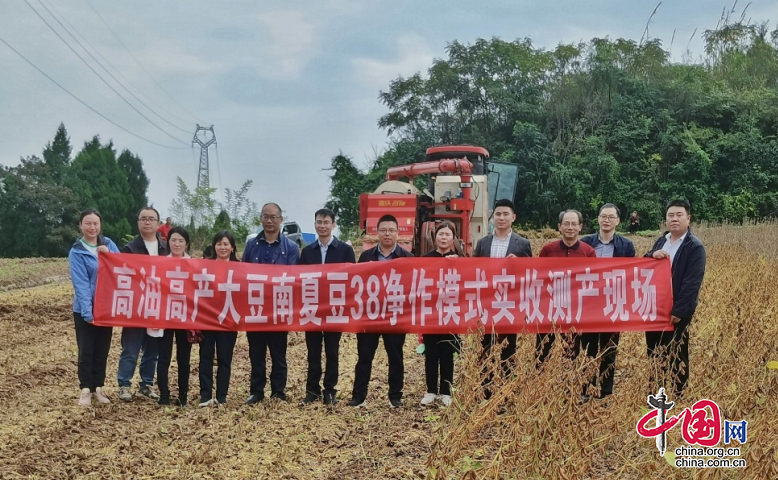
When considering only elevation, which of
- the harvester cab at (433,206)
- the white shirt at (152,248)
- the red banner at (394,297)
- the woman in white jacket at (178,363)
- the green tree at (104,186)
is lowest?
the woman in white jacket at (178,363)

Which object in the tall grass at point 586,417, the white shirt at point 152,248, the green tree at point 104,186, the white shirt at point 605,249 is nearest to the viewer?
the tall grass at point 586,417

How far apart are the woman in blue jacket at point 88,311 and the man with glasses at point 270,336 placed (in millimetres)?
1188

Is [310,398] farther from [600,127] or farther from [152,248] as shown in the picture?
[600,127]

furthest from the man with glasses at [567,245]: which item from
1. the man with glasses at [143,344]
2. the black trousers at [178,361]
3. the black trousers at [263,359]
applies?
the man with glasses at [143,344]

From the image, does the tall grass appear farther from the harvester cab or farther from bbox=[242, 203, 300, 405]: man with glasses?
the harvester cab

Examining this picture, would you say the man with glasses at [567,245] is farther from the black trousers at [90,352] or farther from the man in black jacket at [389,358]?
the black trousers at [90,352]

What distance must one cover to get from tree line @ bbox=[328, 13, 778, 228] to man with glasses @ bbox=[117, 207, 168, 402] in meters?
20.0

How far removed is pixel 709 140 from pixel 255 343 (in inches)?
1016

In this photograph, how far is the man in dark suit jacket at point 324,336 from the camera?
590cm

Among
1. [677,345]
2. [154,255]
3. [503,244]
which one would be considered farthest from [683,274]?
[154,255]

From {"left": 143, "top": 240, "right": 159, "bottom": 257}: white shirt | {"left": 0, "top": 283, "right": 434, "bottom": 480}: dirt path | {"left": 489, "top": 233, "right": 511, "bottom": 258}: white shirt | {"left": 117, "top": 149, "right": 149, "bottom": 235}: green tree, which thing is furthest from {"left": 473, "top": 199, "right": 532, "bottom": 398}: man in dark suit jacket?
{"left": 117, "top": 149, "right": 149, "bottom": 235}: green tree

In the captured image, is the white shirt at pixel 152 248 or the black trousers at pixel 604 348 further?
the white shirt at pixel 152 248

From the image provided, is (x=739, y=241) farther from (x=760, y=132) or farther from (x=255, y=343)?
(x=760, y=132)

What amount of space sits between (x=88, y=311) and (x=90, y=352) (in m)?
0.37
